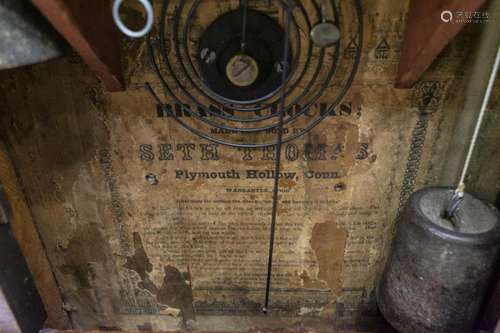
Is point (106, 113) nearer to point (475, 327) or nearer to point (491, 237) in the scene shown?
point (491, 237)

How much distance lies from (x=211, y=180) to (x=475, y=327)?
0.88 metres

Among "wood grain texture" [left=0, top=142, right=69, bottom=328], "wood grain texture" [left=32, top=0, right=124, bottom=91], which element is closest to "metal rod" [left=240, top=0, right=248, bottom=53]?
"wood grain texture" [left=32, top=0, right=124, bottom=91]

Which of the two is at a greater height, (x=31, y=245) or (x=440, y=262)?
(x=440, y=262)

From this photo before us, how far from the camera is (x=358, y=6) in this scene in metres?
0.85

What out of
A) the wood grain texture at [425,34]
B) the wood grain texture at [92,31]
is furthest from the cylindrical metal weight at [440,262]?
the wood grain texture at [92,31]

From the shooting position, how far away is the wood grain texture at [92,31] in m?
0.66

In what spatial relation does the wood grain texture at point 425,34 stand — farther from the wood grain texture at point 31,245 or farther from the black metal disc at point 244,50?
the wood grain texture at point 31,245

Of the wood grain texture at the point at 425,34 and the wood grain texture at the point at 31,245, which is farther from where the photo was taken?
the wood grain texture at the point at 31,245

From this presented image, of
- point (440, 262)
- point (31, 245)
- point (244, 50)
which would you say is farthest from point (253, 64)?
point (31, 245)

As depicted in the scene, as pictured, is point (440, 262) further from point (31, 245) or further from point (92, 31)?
point (31, 245)

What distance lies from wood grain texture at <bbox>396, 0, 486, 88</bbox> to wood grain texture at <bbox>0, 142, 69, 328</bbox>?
40.9 inches

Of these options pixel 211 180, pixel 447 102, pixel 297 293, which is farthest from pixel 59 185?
pixel 447 102

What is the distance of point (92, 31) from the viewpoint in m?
0.77

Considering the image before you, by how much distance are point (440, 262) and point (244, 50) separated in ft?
2.07
